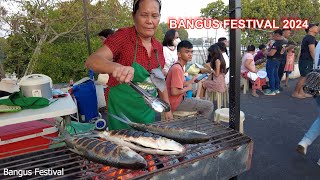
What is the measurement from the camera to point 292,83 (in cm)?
930

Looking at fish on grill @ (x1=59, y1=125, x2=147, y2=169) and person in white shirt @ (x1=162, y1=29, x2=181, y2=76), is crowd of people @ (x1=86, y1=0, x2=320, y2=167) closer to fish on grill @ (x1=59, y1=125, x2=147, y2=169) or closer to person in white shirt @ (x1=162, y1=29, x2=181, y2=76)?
fish on grill @ (x1=59, y1=125, x2=147, y2=169)

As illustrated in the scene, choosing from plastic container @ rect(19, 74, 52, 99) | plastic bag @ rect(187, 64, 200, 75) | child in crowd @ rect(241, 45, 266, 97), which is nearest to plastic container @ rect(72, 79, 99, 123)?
plastic container @ rect(19, 74, 52, 99)

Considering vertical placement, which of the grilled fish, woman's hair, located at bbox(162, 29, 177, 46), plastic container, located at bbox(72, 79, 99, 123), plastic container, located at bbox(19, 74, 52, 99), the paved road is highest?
woman's hair, located at bbox(162, 29, 177, 46)

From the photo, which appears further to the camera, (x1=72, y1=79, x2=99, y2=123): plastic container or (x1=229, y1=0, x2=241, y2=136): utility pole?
(x1=72, y1=79, x2=99, y2=123): plastic container

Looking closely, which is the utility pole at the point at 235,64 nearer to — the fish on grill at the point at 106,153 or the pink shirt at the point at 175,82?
the fish on grill at the point at 106,153

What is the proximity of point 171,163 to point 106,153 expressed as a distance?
0.40 m

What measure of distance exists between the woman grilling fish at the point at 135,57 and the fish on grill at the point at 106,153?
1.83ft

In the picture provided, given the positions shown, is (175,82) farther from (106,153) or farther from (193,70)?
(193,70)

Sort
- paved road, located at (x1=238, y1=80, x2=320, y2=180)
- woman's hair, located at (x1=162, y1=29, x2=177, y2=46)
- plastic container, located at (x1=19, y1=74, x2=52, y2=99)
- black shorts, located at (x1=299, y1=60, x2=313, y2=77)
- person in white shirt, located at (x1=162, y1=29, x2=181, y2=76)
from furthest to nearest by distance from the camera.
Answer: black shorts, located at (x1=299, y1=60, x2=313, y2=77)
woman's hair, located at (x1=162, y1=29, x2=177, y2=46)
person in white shirt, located at (x1=162, y1=29, x2=181, y2=76)
paved road, located at (x1=238, y1=80, x2=320, y2=180)
plastic container, located at (x1=19, y1=74, x2=52, y2=99)

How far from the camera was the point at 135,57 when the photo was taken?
7.07 feet

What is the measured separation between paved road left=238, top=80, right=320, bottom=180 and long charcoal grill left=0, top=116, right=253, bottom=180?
1719 millimetres

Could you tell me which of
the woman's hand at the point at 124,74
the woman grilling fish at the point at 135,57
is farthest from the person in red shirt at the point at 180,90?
the woman's hand at the point at 124,74

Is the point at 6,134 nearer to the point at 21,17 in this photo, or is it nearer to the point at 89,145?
the point at 89,145

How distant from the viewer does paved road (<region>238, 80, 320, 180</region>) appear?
10.7ft
